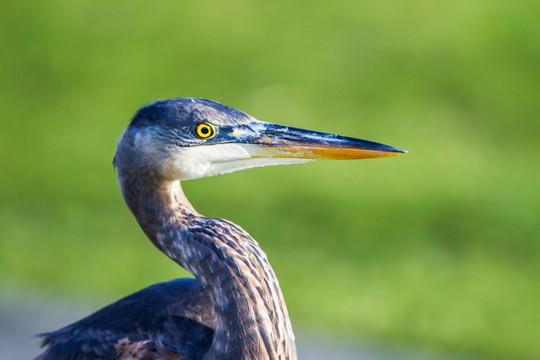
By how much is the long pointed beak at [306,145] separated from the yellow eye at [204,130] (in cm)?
16

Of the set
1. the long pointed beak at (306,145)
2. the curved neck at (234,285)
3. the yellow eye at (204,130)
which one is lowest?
the curved neck at (234,285)

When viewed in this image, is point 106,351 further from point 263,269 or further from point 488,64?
point 488,64

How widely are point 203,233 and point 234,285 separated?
0.27 m

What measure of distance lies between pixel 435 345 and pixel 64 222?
3943 millimetres

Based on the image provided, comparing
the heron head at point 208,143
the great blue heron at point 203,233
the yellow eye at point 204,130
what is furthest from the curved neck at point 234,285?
the yellow eye at point 204,130

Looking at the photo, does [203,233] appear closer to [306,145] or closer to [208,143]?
[208,143]

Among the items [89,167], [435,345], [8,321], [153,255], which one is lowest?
[435,345]

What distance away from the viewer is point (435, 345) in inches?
278

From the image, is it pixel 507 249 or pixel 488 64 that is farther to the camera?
pixel 488 64

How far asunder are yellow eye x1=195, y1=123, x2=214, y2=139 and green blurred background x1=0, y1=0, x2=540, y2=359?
3795 mm

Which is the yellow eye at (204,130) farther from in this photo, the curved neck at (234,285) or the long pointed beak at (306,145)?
the curved neck at (234,285)

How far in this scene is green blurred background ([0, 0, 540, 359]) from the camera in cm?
773

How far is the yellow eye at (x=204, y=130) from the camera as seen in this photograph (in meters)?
3.74

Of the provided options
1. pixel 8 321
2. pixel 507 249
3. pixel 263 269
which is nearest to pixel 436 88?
pixel 507 249
